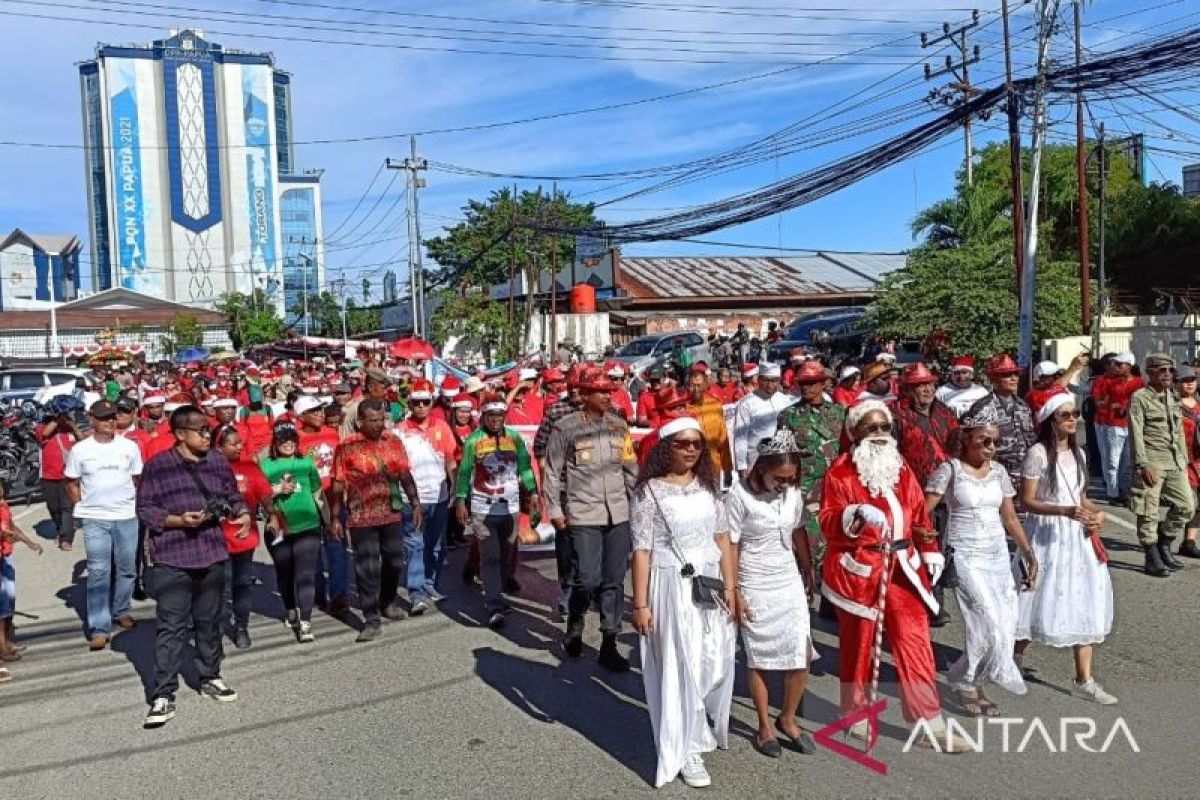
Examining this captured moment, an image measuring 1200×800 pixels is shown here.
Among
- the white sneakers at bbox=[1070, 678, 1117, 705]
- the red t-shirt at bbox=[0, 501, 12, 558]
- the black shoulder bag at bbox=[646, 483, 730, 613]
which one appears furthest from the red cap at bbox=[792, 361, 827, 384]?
the red t-shirt at bbox=[0, 501, 12, 558]

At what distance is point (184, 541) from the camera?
578 cm

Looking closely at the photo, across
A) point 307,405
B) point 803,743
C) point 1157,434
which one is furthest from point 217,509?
point 1157,434

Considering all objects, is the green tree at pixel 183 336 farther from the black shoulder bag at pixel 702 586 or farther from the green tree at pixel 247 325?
the black shoulder bag at pixel 702 586

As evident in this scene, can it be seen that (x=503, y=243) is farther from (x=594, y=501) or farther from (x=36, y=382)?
(x=594, y=501)

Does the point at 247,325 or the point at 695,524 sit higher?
the point at 247,325

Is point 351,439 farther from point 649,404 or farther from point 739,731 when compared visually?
point 649,404

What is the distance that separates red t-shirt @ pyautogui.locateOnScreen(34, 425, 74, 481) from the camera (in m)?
10.0

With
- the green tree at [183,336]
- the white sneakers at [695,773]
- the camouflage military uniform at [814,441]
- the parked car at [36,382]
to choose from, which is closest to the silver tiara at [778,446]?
the white sneakers at [695,773]

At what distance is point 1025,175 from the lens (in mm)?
35594

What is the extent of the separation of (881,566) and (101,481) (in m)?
5.41

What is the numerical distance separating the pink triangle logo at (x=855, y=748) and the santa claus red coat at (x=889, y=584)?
88mm

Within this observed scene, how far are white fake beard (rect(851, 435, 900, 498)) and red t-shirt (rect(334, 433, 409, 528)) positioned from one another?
357 centimetres

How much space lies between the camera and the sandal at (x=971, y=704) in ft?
17.2

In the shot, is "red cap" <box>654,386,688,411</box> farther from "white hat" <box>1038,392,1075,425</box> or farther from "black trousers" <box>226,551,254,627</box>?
"black trousers" <box>226,551,254,627</box>
